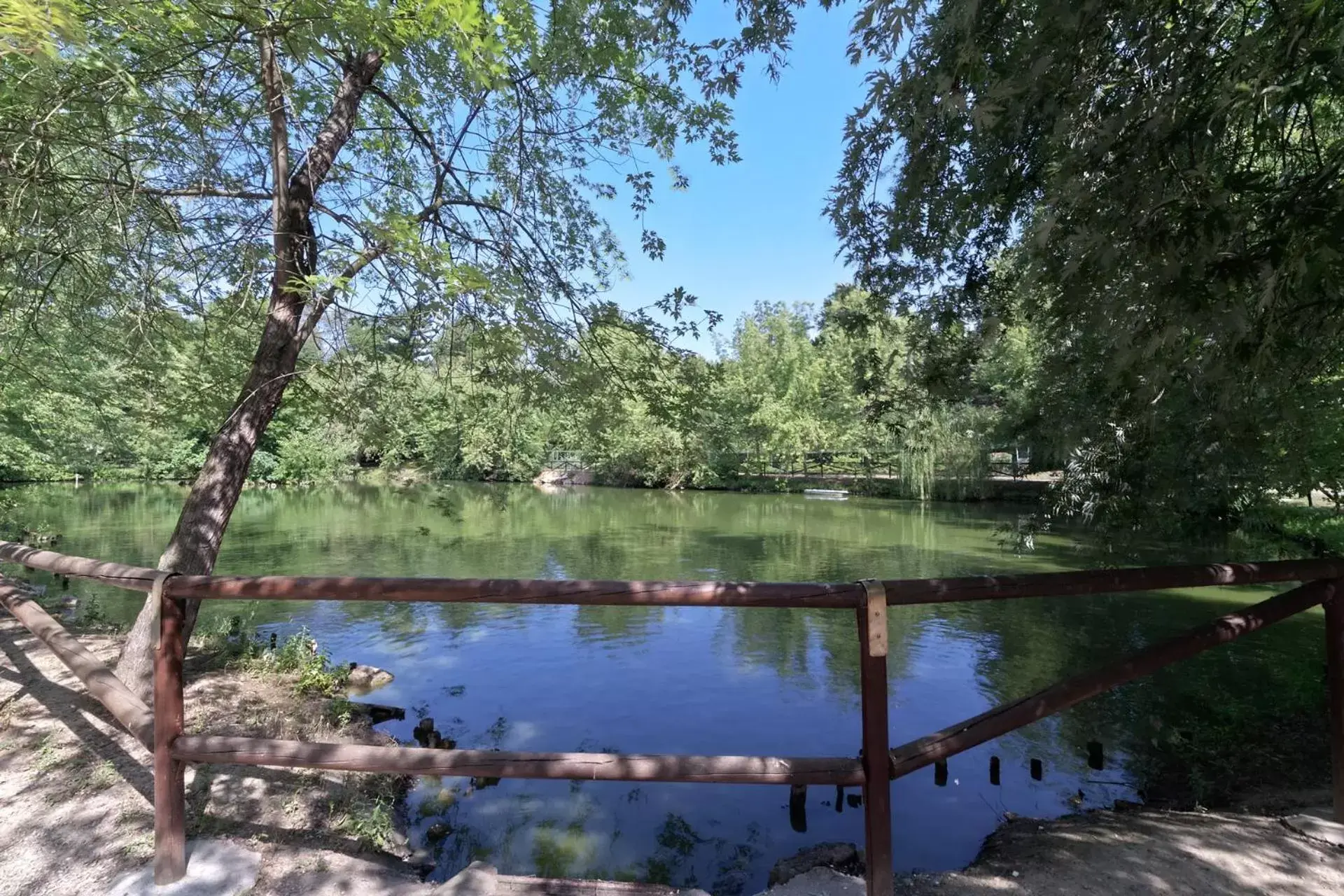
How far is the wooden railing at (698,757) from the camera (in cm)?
208

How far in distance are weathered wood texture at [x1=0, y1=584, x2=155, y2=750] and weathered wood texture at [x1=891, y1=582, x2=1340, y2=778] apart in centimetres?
265

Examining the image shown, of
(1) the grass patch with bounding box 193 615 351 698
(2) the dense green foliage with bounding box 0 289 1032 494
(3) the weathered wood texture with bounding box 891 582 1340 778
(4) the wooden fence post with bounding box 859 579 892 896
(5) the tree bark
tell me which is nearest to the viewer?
(4) the wooden fence post with bounding box 859 579 892 896

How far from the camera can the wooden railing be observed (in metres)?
2.08

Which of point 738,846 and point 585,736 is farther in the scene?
point 585,736

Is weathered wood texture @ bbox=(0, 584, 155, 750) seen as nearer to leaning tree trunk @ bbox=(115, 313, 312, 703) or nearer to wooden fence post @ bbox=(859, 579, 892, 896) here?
leaning tree trunk @ bbox=(115, 313, 312, 703)

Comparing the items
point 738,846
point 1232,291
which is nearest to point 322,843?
point 738,846

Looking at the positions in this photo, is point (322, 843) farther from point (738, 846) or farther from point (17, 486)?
point (17, 486)

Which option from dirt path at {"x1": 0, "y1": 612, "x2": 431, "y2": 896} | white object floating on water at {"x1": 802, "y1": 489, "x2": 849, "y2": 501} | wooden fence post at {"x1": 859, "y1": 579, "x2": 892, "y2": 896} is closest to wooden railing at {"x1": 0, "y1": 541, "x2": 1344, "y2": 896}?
wooden fence post at {"x1": 859, "y1": 579, "x2": 892, "y2": 896}

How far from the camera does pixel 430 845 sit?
173 inches

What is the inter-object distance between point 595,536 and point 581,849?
53.8ft

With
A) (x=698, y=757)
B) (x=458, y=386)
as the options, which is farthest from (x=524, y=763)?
(x=458, y=386)

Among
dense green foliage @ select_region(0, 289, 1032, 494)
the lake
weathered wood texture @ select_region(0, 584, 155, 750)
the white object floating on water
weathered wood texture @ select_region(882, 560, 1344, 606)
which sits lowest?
the lake

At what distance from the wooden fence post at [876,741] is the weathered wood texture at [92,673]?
241 centimetres

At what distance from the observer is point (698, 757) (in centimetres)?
203
